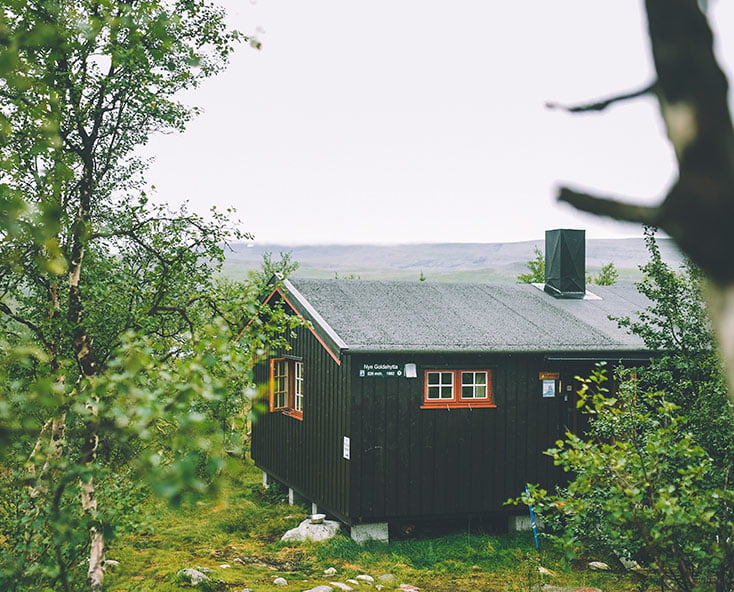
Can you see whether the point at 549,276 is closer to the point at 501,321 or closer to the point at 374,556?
the point at 501,321

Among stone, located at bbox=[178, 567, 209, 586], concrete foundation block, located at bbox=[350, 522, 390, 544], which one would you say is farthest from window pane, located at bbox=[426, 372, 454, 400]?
stone, located at bbox=[178, 567, 209, 586]

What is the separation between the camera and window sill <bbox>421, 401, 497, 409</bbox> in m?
11.7

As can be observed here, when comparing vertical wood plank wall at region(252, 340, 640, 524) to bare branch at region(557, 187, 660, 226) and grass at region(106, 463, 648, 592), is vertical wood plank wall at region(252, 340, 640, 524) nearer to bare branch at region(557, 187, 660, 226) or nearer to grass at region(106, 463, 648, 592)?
grass at region(106, 463, 648, 592)

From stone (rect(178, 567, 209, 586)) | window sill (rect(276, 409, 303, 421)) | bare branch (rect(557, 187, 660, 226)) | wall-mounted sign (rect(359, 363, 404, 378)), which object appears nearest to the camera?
bare branch (rect(557, 187, 660, 226))

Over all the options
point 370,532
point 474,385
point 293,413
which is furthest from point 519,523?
point 293,413

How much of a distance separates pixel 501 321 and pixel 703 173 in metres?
12.1

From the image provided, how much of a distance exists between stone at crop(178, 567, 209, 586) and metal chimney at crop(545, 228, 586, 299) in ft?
31.0

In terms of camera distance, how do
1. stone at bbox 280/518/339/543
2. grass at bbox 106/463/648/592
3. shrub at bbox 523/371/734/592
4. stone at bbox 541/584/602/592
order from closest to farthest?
shrub at bbox 523/371/734/592 < stone at bbox 541/584/602/592 < grass at bbox 106/463/648/592 < stone at bbox 280/518/339/543

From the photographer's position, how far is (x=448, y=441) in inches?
464

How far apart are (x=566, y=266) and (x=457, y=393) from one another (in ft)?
16.7

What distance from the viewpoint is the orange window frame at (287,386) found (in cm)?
1407

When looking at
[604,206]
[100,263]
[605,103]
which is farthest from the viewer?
[100,263]

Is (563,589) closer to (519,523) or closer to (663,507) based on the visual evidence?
(519,523)

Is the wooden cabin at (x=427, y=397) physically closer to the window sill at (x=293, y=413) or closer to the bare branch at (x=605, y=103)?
the window sill at (x=293, y=413)
